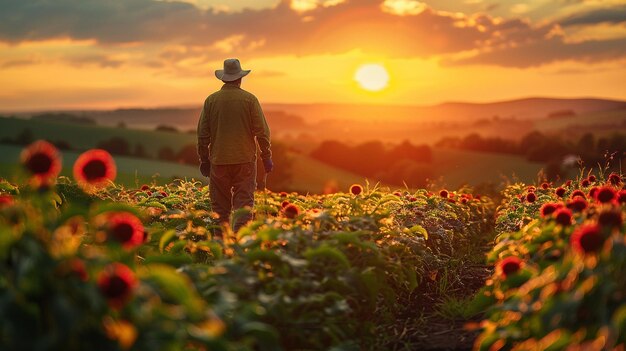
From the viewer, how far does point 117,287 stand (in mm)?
3035

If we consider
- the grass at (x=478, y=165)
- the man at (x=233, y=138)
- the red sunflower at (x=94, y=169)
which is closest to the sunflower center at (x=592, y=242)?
the red sunflower at (x=94, y=169)

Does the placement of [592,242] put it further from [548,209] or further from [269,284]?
[269,284]

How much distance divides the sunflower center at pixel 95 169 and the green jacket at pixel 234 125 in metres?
5.55

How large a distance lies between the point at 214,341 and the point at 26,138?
44.1m

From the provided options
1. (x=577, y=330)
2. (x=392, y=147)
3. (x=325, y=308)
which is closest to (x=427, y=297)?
(x=325, y=308)

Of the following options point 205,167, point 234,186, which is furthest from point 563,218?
point 205,167

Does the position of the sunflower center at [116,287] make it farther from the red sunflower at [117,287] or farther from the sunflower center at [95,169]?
the sunflower center at [95,169]

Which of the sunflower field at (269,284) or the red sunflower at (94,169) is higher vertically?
the red sunflower at (94,169)

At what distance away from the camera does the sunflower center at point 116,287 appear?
9.96ft

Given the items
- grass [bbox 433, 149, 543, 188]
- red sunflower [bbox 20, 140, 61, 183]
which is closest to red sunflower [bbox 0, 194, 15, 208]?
red sunflower [bbox 20, 140, 61, 183]

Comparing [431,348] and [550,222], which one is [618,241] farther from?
[431,348]

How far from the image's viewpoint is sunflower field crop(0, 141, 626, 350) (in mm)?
3162

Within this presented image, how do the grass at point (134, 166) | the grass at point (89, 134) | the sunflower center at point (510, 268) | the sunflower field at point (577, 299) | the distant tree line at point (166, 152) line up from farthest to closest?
the grass at point (89, 134), the distant tree line at point (166, 152), the grass at point (134, 166), the sunflower center at point (510, 268), the sunflower field at point (577, 299)

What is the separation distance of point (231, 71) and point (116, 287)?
6.76m
